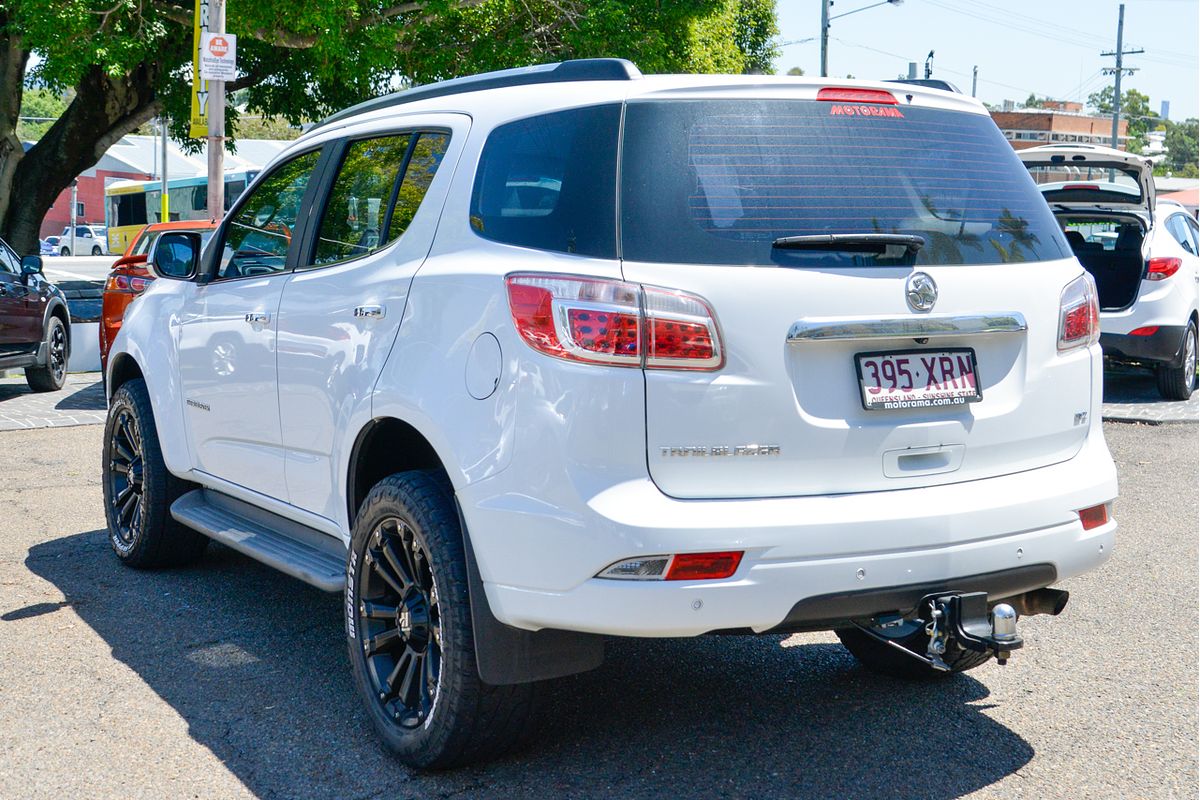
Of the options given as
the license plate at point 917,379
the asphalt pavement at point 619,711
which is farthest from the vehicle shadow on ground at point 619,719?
the license plate at point 917,379

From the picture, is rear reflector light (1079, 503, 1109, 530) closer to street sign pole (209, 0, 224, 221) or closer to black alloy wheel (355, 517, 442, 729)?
black alloy wheel (355, 517, 442, 729)

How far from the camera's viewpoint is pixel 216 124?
46.3ft

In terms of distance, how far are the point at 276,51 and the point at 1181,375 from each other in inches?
631

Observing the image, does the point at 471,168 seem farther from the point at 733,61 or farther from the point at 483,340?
the point at 733,61

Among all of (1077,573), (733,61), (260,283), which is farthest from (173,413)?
(733,61)

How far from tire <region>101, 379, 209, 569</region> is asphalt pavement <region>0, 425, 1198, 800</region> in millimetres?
127

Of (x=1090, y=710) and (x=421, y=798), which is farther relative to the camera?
(x=1090, y=710)

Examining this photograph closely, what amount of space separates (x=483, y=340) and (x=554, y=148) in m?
0.55

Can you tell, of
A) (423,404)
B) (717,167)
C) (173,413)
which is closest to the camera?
(717,167)

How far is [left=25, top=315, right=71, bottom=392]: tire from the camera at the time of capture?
1311 centimetres

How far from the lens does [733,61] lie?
2958 centimetres

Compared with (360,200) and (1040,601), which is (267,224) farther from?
(1040,601)

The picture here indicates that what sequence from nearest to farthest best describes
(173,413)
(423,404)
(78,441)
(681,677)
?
(423,404), (681,677), (173,413), (78,441)

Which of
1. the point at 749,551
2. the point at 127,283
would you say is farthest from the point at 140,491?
the point at 127,283
